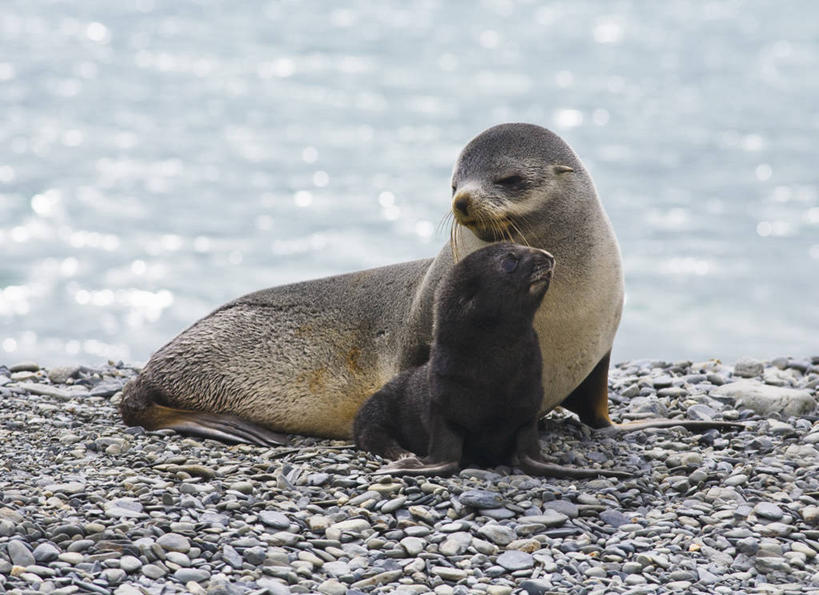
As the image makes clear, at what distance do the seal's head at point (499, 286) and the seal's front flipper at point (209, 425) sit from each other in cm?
160

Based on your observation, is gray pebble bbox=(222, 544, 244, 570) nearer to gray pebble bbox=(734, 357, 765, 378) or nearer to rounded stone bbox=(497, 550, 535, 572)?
rounded stone bbox=(497, 550, 535, 572)

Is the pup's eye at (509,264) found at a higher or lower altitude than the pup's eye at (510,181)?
lower

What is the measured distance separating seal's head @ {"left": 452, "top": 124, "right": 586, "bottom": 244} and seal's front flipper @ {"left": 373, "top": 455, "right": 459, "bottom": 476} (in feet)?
3.77

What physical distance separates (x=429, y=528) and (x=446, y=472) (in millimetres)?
521

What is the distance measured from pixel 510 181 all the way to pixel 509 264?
25.0 inches

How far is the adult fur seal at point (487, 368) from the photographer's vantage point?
5402mm

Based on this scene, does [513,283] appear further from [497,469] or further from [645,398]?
[645,398]

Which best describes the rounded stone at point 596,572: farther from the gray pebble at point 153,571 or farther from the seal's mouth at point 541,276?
the gray pebble at point 153,571

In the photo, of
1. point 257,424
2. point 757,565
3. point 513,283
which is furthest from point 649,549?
point 257,424

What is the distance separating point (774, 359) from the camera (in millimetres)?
8602

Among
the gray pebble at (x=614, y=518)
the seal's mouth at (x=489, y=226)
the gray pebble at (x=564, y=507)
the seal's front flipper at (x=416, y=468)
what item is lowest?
the gray pebble at (x=614, y=518)

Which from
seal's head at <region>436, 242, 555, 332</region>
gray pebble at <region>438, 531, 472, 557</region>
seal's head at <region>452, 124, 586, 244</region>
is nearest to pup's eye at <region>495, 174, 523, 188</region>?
seal's head at <region>452, 124, 586, 244</region>

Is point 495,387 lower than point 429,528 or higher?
higher

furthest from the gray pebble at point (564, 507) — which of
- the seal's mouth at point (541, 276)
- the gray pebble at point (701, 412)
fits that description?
the gray pebble at point (701, 412)
